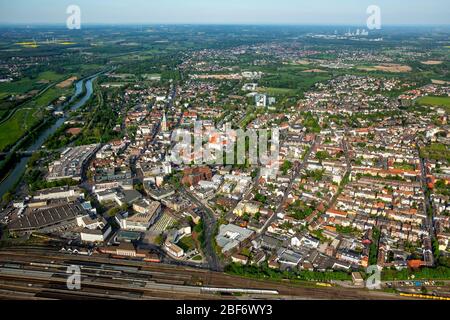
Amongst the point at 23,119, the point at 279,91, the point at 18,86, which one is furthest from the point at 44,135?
the point at 279,91

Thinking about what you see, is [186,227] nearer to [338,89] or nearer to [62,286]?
[62,286]

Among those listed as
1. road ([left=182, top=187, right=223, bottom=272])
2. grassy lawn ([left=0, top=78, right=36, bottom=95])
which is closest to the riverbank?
grassy lawn ([left=0, top=78, right=36, bottom=95])

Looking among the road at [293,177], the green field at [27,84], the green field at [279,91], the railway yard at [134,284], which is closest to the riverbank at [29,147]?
the green field at [27,84]

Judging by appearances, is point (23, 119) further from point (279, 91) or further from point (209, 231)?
point (279, 91)

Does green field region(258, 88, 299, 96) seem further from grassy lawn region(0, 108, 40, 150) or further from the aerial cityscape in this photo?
grassy lawn region(0, 108, 40, 150)

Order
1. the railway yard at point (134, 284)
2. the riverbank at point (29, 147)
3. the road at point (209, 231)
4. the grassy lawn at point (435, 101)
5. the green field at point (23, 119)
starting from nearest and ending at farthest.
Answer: the railway yard at point (134, 284) < the road at point (209, 231) < the riverbank at point (29, 147) < the green field at point (23, 119) < the grassy lawn at point (435, 101)

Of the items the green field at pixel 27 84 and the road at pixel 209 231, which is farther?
the green field at pixel 27 84

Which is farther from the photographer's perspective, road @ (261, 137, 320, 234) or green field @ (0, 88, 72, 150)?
green field @ (0, 88, 72, 150)

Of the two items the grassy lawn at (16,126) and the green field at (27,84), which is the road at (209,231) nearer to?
the grassy lawn at (16,126)
